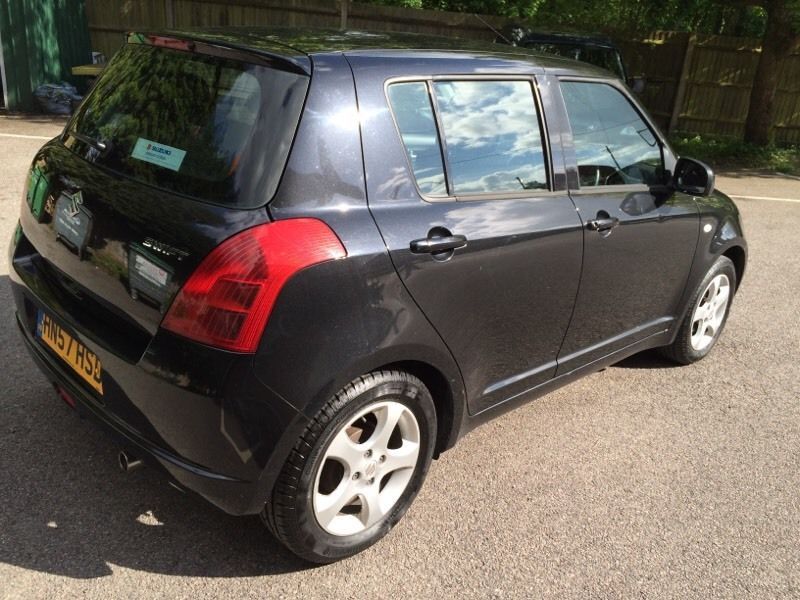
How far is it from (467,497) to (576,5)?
12829 millimetres

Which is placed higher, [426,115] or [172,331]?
[426,115]

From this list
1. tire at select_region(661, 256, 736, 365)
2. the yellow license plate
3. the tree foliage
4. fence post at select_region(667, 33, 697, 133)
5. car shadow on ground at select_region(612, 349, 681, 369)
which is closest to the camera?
the yellow license plate

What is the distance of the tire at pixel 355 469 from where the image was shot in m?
2.37

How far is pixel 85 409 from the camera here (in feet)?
8.38

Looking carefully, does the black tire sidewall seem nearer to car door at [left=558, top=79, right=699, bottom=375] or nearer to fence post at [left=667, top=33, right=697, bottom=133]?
car door at [left=558, top=79, right=699, bottom=375]

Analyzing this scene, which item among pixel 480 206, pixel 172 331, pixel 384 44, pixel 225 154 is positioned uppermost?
pixel 384 44

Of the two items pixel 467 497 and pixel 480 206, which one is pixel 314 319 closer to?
pixel 480 206

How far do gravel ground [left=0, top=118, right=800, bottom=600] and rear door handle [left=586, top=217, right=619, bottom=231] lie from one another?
106 centimetres

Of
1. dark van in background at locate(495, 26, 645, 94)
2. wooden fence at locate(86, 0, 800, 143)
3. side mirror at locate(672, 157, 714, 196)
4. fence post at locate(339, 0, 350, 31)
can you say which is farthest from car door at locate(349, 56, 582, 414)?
fence post at locate(339, 0, 350, 31)

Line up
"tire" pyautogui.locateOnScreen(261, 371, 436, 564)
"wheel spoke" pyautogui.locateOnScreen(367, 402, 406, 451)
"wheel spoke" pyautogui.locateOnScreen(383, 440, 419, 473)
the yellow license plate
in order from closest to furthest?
"tire" pyautogui.locateOnScreen(261, 371, 436, 564) < the yellow license plate < "wheel spoke" pyautogui.locateOnScreen(367, 402, 406, 451) < "wheel spoke" pyautogui.locateOnScreen(383, 440, 419, 473)

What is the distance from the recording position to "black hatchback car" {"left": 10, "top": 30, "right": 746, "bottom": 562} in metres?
2.21

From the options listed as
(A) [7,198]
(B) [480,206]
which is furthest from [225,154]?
(A) [7,198]

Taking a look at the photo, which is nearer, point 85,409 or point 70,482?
point 85,409

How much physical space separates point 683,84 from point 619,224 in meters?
12.7
